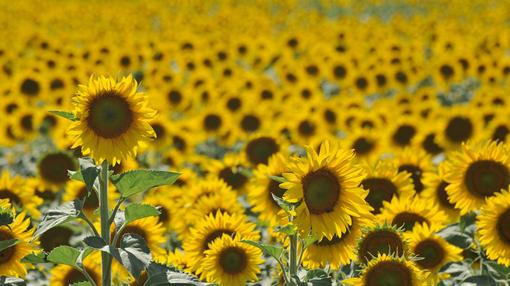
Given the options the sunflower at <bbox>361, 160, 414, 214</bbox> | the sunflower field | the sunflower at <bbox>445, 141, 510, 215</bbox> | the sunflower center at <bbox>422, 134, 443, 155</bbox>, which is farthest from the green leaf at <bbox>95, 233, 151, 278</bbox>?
the sunflower center at <bbox>422, 134, 443, 155</bbox>

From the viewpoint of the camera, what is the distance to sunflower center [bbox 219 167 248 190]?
6711 millimetres

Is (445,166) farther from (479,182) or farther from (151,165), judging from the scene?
(151,165)

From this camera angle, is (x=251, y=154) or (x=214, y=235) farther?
(x=251, y=154)

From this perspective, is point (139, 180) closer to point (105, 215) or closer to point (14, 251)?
point (105, 215)

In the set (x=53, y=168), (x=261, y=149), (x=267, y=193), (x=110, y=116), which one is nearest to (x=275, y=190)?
(x=267, y=193)

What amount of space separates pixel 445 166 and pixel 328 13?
775 inches

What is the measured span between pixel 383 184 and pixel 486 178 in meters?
0.62

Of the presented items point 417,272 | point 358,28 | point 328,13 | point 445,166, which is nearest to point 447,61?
point 358,28

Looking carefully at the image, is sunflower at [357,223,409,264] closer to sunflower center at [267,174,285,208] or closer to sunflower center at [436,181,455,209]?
sunflower center at [267,174,285,208]

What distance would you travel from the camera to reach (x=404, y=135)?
8234 millimetres

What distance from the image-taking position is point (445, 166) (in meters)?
4.84

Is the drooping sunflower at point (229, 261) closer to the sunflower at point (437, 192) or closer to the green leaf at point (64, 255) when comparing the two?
the green leaf at point (64, 255)

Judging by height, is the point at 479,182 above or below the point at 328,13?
below

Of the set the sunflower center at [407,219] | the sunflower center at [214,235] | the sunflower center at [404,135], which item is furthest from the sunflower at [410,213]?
the sunflower center at [404,135]
